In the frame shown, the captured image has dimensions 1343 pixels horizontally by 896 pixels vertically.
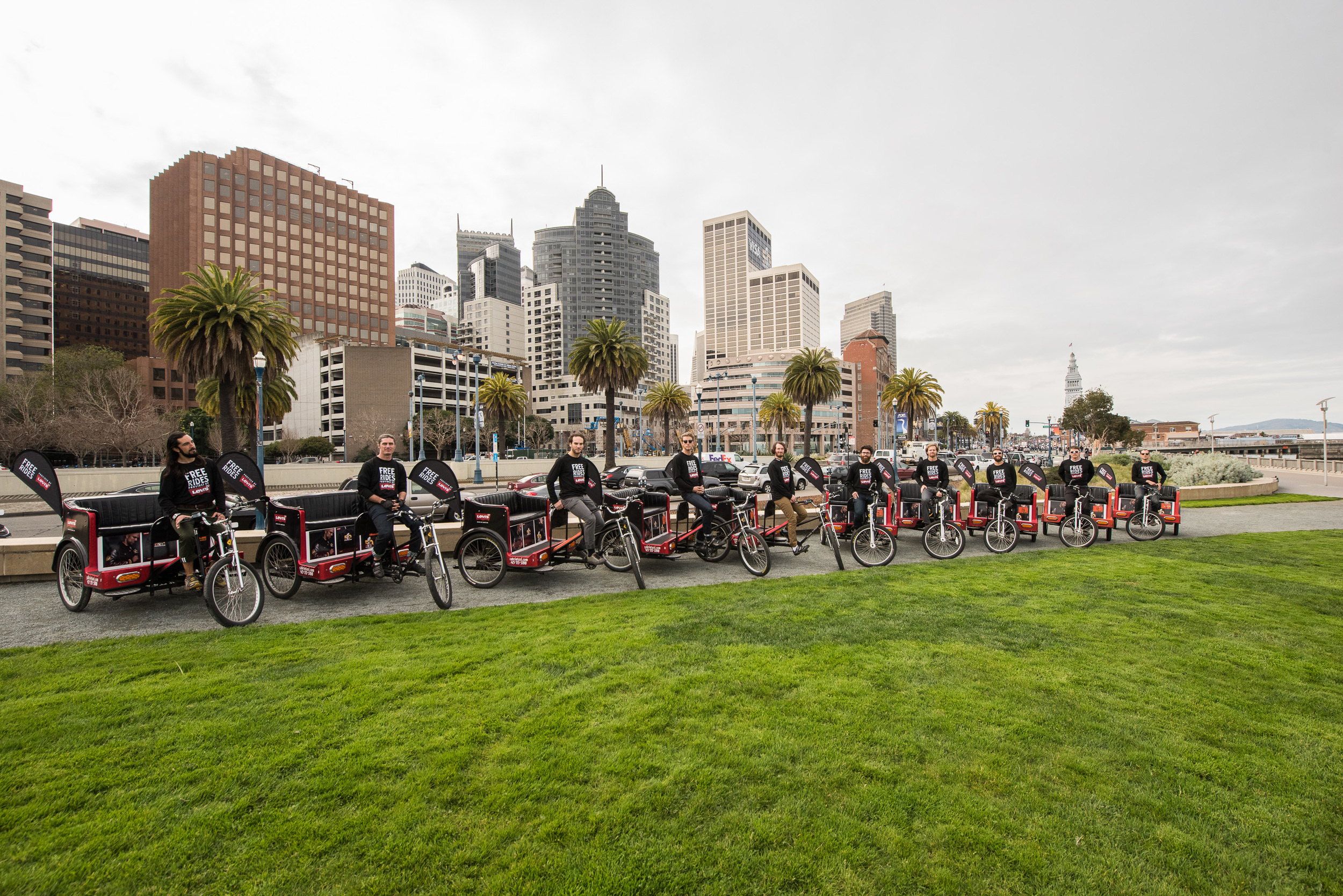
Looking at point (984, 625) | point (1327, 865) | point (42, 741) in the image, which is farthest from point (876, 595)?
point (42, 741)

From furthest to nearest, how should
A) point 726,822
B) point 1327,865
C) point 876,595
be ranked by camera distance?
point 876,595 < point 726,822 < point 1327,865

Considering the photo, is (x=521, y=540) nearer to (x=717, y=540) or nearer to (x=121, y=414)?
(x=717, y=540)

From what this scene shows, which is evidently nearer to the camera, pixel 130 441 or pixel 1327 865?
pixel 1327 865

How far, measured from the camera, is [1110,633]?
5.76 meters

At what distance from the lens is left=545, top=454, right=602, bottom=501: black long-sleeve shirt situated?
8.48 metres

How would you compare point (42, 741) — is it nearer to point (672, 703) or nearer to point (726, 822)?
point (672, 703)

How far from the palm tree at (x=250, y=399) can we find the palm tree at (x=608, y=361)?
19049 mm

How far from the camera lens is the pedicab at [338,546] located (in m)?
7.05

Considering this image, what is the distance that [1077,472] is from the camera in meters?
12.1

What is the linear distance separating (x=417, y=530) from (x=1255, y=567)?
487 inches

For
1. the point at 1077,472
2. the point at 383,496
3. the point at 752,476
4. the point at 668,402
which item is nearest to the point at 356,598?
the point at 383,496

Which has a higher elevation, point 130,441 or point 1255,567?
point 130,441

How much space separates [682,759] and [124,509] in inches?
305

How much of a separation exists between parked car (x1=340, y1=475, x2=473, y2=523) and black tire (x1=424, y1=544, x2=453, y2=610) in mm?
662
